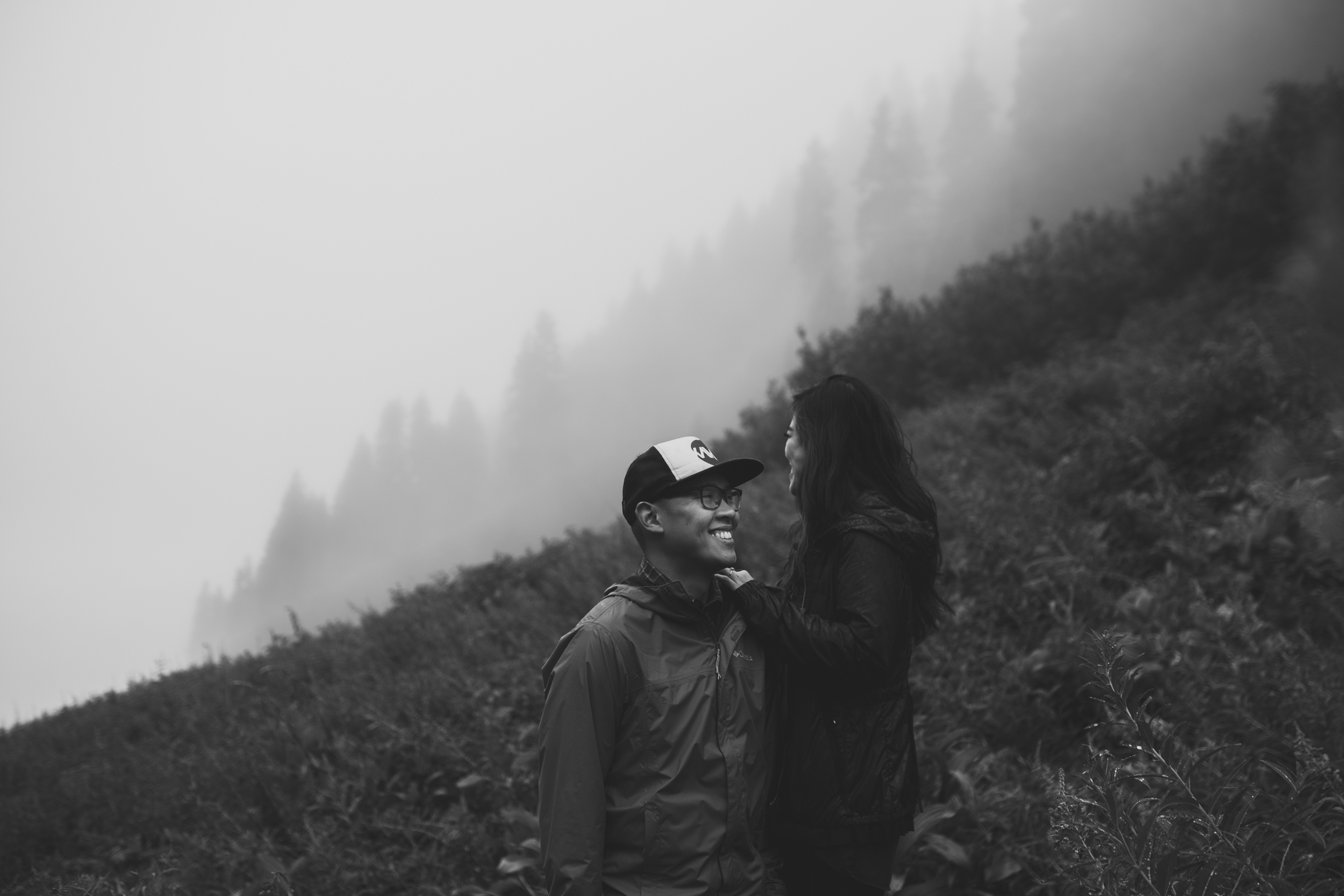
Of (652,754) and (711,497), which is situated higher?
(711,497)

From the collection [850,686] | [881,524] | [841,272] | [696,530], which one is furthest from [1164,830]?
[841,272]

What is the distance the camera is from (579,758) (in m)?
2.05

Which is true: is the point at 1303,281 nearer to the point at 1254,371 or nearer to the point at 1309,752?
the point at 1254,371

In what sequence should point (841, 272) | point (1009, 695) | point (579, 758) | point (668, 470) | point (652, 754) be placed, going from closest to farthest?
1. point (579, 758)
2. point (652, 754)
3. point (668, 470)
4. point (1009, 695)
5. point (841, 272)

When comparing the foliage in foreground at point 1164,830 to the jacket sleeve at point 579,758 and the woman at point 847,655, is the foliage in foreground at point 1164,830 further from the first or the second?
the jacket sleeve at point 579,758

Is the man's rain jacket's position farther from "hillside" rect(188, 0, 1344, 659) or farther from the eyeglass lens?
"hillside" rect(188, 0, 1344, 659)

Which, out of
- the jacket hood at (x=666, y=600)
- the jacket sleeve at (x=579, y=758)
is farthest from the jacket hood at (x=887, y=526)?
the jacket sleeve at (x=579, y=758)

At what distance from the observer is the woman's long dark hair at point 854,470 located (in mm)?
2516

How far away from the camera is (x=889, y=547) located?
236 cm

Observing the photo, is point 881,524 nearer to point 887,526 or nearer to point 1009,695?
point 887,526

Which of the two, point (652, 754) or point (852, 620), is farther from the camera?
point (852, 620)

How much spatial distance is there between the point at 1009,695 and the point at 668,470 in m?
3.24

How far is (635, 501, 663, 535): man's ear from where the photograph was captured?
7.88ft

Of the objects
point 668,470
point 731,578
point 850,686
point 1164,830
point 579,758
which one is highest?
point 668,470
